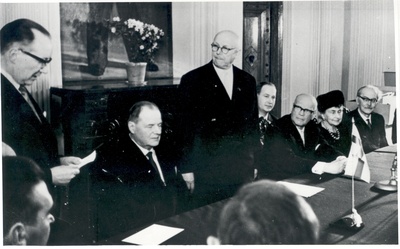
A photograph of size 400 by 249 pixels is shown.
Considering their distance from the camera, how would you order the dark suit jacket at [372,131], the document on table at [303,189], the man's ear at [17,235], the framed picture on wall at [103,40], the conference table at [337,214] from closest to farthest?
the conference table at [337,214], the man's ear at [17,235], the document on table at [303,189], the framed picture on wall at [103,40], the dark suit jacket at [372,131]

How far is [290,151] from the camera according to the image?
9.58ft

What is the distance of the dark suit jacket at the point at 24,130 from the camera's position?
90.5 inches

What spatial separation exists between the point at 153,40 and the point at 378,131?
1467mm

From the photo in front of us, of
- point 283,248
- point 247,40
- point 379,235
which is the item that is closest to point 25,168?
point 283,248

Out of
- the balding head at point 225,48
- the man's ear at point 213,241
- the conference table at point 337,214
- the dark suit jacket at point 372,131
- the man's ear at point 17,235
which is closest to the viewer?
the man's ear at point 213,241

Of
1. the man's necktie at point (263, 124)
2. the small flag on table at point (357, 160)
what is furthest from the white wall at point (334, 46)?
the small flag on table at point (357, 160)

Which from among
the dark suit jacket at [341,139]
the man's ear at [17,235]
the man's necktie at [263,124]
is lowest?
the man's ear at [17,235]

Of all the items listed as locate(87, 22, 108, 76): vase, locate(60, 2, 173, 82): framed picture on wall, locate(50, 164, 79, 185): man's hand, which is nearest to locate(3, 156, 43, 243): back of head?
locate(50, 164, 79, 185): man's hand

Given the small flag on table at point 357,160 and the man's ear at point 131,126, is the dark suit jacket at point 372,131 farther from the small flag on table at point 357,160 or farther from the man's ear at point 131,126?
the man's ear at point 131,126

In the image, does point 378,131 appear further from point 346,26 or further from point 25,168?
point 25,168

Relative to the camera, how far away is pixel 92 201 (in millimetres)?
2504

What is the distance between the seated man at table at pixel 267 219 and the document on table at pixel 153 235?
168mm

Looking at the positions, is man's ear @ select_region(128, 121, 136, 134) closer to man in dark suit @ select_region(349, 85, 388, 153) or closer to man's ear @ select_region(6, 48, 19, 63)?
man's ear @ select_region(6, 48, 19, 63)

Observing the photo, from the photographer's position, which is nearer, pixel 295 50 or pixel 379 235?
pixel 379 235
